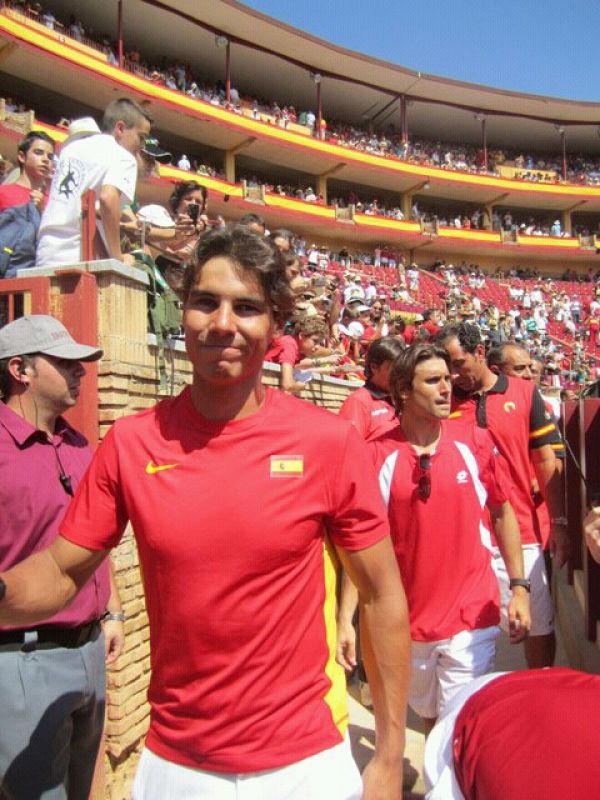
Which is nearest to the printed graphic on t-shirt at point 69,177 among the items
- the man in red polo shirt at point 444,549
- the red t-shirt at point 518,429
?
the man in red polo shirt at point 444,549

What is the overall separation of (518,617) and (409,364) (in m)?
1.28

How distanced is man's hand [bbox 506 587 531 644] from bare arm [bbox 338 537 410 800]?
5.42 feet

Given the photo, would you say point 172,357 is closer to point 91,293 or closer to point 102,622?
point 91,293

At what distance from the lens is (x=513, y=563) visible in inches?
127

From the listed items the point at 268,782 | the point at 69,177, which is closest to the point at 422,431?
the point at 268,782

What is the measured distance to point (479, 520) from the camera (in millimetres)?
3121

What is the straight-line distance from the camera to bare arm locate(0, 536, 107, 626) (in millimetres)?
1610

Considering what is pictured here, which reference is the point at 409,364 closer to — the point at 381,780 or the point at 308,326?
the point at 381,780

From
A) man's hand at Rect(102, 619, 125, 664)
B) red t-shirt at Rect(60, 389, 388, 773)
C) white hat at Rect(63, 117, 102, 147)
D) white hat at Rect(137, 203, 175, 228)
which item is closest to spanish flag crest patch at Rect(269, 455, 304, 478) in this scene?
red t-shirt at Rect(60, 389, 388, 773)

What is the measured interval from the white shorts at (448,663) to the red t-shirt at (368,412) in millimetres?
1645

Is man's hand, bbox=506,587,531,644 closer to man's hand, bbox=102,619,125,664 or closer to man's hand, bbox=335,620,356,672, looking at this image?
man's hand, bbox=335,620,356,672

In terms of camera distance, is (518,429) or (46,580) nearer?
(46,580)

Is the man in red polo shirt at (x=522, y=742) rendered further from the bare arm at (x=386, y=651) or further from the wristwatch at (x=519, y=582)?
the wristwatch at (x=519, y=582)

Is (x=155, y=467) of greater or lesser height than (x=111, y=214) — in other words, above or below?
below
